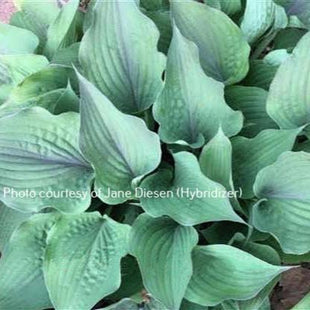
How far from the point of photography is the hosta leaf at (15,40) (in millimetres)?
1236

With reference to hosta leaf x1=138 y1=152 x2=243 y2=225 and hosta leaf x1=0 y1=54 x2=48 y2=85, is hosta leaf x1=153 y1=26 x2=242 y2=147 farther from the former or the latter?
hosta leaf x1=0 y1=54 x2=48 y2=85

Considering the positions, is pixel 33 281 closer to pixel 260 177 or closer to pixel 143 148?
pixel 143 148

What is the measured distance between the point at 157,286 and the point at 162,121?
0.26 meters

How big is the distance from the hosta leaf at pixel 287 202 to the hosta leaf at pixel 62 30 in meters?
0.47

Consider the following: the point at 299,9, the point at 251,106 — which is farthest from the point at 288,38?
the point at 251,106

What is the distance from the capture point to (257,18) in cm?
116

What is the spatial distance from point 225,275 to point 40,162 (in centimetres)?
33

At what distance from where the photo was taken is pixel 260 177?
0.96 metres

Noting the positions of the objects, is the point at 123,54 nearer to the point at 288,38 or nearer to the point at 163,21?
the point at 163,21

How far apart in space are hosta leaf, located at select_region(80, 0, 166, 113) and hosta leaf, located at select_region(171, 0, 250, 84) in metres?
A: 0.08

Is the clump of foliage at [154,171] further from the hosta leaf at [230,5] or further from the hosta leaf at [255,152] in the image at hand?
the hosta leaf at [230,5]

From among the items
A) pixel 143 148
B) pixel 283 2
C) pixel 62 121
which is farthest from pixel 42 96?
pixel 283 2

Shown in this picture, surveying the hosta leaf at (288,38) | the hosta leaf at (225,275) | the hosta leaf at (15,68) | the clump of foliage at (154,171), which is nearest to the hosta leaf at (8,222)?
the clump of foliage at (154,171)

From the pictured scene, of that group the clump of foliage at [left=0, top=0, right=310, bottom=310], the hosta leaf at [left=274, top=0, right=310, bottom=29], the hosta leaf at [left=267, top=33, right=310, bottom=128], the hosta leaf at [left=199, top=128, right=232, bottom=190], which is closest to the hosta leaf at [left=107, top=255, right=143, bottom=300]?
the clump of foliage at [left=0, top=0, right=310, bottom=310]
